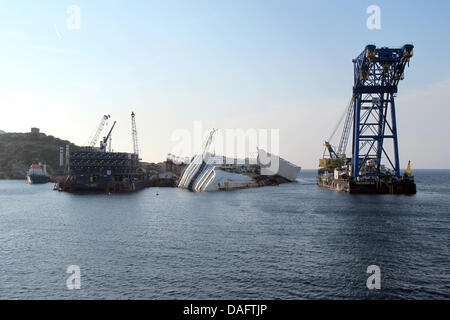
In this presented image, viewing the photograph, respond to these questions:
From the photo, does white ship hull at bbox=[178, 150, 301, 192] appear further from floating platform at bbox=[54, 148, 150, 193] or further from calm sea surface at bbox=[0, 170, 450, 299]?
calm sea surface at bbox=[0, 170, 450, 299]

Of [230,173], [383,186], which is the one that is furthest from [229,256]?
[230,173]

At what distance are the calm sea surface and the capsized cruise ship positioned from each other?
227 feet

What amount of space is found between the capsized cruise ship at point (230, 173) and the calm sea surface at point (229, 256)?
69.3m

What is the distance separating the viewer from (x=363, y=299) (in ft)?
76.0

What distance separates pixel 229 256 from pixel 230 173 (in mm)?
104043

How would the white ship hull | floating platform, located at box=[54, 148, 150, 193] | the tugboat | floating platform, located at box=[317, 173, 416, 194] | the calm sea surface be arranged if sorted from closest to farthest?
the calm sea surface → floating platform, located at box=[317, 173, 416, 194] → the white ship hull → floating platform, located at box=[54, 148, 150, 193] → the tugboat

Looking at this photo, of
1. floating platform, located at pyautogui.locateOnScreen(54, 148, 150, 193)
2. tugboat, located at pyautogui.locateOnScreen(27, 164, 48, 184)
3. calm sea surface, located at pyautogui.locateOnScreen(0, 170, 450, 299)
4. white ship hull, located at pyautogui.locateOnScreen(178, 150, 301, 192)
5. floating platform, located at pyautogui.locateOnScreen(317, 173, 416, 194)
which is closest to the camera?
calm sea surface, located at pyautogui.locateOnScreen(0, 170, 450, 299)

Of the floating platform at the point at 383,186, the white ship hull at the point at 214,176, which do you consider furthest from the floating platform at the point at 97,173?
the floating platform at the point at 383,186

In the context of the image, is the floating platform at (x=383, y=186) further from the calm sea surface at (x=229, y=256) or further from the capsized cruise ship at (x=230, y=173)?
the capsized cruise ship at (x=230, y=173)

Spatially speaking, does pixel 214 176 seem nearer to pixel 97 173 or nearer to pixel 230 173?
pixel 230 173

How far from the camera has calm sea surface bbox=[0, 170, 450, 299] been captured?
25.3 m

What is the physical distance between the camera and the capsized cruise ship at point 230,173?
129m

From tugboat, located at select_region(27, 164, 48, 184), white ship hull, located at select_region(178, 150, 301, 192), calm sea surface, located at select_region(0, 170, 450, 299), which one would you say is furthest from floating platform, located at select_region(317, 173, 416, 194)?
tugboat, located at select_region(27, 164, 48, 184)
